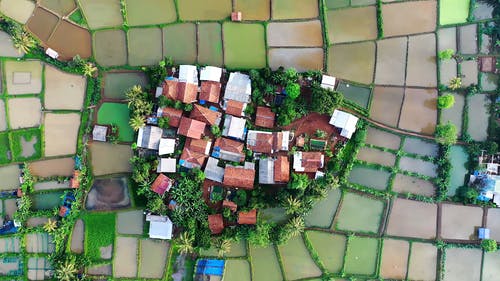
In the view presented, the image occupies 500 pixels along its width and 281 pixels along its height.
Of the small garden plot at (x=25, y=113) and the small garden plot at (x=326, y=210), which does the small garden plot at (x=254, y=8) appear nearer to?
the small garden plot at (x=326, y=210)

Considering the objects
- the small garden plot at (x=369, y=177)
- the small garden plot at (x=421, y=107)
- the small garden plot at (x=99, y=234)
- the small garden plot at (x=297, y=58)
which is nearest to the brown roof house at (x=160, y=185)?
the small garden plot at (x=99, y=234)

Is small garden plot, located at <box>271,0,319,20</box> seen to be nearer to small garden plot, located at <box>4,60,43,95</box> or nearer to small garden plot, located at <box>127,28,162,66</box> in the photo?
small garden plot, located at <box>127,28,162,66</box>

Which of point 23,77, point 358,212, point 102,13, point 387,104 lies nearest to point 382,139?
point 387,104

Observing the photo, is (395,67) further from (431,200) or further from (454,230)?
(454,230)

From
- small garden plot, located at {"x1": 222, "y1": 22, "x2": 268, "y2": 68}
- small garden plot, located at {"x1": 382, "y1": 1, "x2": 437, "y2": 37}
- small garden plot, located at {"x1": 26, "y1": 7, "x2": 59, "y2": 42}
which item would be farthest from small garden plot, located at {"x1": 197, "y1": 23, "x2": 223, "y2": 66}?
small garden plot, located at {"x1": 382, "y1": 1, "x2": 437, "y2": 37}

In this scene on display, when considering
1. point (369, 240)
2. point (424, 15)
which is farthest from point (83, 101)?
point (424, 15)

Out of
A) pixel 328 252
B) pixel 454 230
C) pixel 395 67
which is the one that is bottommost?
pixel 328 252

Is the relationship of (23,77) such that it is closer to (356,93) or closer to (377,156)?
(356,93)
